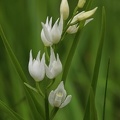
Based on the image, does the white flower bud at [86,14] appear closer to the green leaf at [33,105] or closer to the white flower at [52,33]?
the white flower at [52,33]

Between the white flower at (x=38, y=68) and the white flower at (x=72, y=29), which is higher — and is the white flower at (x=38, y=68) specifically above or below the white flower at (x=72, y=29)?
below

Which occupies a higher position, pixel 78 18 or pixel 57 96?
pixel 78 18

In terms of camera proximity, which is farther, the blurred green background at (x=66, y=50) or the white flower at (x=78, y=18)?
the blurred green background at (x=66, y=50)

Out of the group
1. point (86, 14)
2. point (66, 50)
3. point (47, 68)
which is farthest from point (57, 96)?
point (66, 50)

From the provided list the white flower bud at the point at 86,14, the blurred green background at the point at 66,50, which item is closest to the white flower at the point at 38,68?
the white flower bud at the point at 86,14

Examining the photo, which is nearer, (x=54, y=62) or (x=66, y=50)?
(x=54, y=62)

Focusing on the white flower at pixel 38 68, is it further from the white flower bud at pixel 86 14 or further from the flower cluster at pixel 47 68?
the white flower bud at pixel 86 14

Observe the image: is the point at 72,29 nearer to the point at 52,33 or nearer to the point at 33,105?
the point at 52,33

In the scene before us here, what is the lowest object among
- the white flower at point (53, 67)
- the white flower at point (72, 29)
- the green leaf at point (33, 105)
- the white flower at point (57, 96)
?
the green leaf at point (33, 105)

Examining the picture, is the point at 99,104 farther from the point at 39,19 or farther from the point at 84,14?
the point at 84,14

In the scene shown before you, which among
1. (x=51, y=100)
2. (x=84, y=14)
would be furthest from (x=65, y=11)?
(x=51, y=100)
